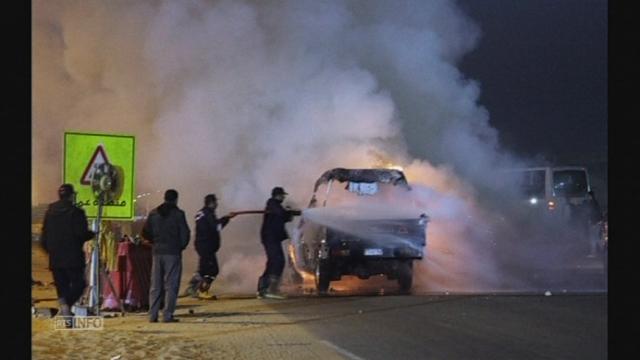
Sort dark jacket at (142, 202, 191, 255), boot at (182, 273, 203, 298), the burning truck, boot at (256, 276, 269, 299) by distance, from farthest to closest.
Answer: the burning truck
boot at (256, 276, 269, 299)
boot at (182, 273, 203, 298)
dark jacket at (142, 202, 191, 255)

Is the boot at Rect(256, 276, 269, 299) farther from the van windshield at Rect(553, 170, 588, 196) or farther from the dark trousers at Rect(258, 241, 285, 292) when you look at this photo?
the van windshield at Rect(553, 170, 588, 196)

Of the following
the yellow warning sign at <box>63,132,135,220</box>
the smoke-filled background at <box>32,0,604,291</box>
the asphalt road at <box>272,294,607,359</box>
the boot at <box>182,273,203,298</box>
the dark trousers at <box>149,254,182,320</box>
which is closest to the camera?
the asphalt road at <box>272,294,607,359</box>

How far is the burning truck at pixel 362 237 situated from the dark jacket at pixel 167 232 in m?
3.84

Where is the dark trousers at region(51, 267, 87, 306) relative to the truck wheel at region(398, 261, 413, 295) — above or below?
above

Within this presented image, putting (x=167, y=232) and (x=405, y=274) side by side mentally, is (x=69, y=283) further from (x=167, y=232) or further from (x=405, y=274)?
(x=405, y=274)

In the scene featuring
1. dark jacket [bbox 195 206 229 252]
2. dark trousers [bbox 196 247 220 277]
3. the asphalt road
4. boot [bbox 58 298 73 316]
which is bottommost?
the asphalt road

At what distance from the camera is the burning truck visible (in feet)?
50.5

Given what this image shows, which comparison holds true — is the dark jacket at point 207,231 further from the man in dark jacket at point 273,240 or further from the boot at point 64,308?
the boot at point 64,308

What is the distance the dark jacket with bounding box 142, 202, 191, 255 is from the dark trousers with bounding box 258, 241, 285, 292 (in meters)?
3.27

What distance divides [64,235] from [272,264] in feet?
16.5

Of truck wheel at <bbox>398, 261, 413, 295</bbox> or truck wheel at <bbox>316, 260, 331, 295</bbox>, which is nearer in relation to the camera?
truck wheel at <bbox>316, 260, 331, 295</bbox>

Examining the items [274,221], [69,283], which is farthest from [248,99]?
[69,283]

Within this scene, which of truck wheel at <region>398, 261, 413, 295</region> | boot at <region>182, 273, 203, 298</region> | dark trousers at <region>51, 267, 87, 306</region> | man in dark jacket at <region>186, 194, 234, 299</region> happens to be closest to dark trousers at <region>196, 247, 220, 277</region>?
man in dark jacket at <region>186, 194, 234, 299</region>

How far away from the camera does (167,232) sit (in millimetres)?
11945
